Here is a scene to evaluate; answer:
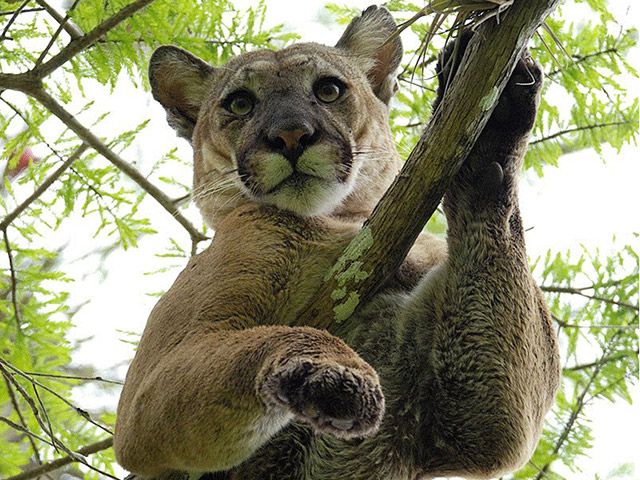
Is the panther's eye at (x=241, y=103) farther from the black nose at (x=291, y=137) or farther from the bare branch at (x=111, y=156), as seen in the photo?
the bare branch at (x=111, y=156)

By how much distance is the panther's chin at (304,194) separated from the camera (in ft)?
17.2

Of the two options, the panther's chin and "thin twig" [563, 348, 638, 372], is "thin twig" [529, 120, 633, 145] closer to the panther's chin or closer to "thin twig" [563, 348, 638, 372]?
"thin twig" [563, 348, 638, 372]

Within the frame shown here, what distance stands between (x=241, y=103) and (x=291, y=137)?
1.01 metres

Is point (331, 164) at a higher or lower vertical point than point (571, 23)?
lower

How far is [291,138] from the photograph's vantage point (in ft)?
16.6

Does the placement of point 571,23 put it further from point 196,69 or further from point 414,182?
point 414,182

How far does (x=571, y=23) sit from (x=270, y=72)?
347cm

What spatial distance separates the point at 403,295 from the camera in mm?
5156

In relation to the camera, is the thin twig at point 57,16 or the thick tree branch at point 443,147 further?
the thin twig at point 57,16

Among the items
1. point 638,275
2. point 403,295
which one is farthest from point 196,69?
point 638,275

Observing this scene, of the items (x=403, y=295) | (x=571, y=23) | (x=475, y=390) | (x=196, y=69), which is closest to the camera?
(x=475, y=390)

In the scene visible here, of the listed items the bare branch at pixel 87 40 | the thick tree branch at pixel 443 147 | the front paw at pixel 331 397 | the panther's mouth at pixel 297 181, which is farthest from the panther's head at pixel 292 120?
the front paw at pixel 331 397

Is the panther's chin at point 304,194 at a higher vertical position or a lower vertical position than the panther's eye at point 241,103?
lower

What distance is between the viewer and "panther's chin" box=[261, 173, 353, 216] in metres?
5.25
